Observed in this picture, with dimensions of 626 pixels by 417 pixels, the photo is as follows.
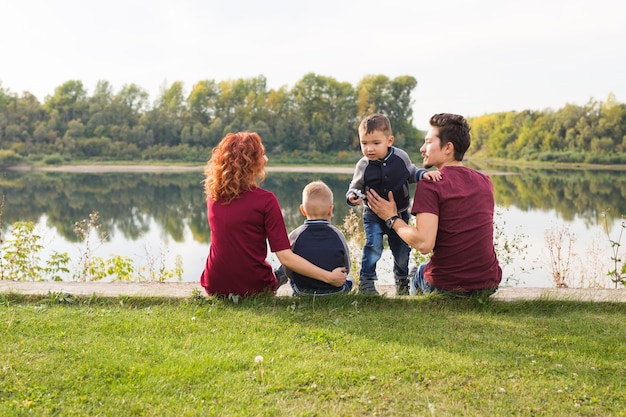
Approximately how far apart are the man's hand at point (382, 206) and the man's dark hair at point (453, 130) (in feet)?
2.01

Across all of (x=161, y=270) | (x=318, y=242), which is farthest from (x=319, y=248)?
(x=161, y=270)

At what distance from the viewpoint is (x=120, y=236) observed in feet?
55.1

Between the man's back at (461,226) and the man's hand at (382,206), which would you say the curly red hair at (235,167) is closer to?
the man's hand at (382,206)

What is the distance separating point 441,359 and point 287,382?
0.86 meters

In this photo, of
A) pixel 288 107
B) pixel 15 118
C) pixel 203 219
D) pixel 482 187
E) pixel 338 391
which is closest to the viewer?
pixel 338 391

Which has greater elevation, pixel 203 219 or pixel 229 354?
pixel 229 354

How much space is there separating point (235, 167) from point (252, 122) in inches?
2429

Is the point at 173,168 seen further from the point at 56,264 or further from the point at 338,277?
the point at 338,277

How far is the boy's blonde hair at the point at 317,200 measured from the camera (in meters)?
4.14

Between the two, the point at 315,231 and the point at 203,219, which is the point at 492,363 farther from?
the point at 203,219

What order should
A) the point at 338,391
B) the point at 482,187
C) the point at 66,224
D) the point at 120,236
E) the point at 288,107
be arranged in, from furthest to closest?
the point at 288,107
the point at 66,224
the point at 120,236
the point at 482,187
the point at 338,391

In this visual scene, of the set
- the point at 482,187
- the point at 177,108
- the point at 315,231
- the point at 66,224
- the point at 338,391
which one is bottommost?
the point at 66,224

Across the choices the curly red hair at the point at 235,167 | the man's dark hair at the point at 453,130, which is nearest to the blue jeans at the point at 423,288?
the man's dark hair at the point at 453,130

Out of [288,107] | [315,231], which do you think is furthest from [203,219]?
[288,107]
